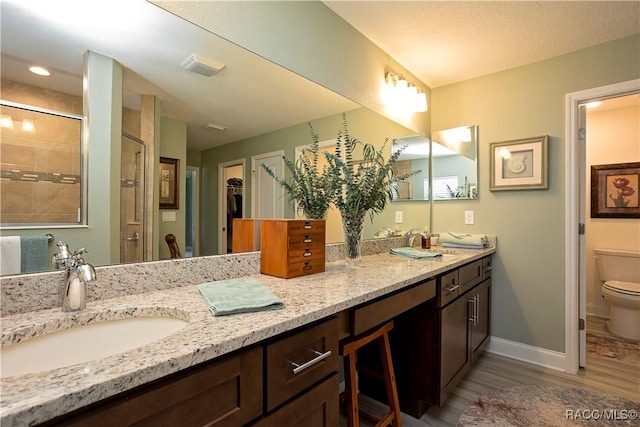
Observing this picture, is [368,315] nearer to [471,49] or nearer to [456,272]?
[456,272]

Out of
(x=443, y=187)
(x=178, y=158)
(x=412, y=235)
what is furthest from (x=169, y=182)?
(x=443, y=187)

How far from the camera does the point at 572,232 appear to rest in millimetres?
2248

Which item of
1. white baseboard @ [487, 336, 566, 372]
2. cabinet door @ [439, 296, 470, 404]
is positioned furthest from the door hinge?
white baseboard @ [487, 336, 566, 372]

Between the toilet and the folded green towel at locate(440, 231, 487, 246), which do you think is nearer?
the folded green towel at locate(440, 231, 487, 246)

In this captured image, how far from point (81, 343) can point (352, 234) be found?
1.22m

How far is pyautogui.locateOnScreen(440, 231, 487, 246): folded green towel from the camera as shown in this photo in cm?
247

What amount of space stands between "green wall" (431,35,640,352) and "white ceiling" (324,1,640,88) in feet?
0.44

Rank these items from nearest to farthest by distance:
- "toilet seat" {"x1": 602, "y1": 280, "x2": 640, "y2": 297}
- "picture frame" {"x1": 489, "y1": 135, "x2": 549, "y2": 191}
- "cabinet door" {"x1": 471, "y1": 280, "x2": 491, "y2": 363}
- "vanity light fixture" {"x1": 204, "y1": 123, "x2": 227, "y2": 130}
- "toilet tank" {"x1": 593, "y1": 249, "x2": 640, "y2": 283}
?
1. "vanity light fixture" {"x1": 204, "y1": 123, "x2": 227, "y2": 130}
2. "cabinet door" {"x1": 471, "y1": 280, "x2": 491, "y2": 363}
3. "picture frame" {"x1": 489, "y1": 135, "x2": 549, "y2": 191}
4. "toilet seat" {"x1": 602, "y1": 280, "x2": 640, "y2": 297}
5. "toilet tank" {"x1": 593, "y1": 249, "x2": 640, "y2": 283}

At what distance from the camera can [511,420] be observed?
170 centimetres

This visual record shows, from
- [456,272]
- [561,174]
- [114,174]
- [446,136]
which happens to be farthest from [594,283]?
[114,174]

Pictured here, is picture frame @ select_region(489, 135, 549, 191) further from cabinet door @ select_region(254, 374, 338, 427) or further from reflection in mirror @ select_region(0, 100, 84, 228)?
reflection in mirror @ select_region(0, 100, 84, 228)

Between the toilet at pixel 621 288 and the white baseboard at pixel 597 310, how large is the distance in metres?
0.33

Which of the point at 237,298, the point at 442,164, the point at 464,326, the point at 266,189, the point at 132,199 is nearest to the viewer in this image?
the point at 237,298

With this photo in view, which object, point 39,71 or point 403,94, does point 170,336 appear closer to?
point 39,71
